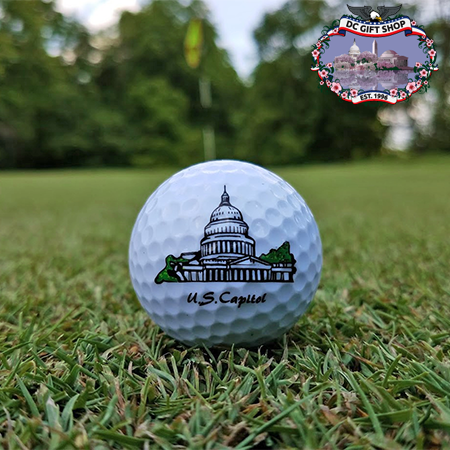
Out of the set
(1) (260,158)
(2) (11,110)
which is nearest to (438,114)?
(1) (260,158)

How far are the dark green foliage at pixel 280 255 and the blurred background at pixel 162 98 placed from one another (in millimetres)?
20361

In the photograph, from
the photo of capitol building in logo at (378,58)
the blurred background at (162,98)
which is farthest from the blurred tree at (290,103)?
the photo of capitol building in logo at (378,58)

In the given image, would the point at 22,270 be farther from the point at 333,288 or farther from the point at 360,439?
the point at 360,439

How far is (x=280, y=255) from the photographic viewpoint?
1.41 m

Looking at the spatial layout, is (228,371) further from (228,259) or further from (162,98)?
(162,98)

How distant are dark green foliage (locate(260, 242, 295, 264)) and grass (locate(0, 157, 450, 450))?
0.28 metres

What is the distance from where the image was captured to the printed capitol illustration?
1.34 metres

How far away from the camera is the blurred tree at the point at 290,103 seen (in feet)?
80.9

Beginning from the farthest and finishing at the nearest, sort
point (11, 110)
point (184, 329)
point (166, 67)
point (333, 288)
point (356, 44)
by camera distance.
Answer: point (166, 67) < point (11, 110) < point (356, 44) < point (333, 288) < point (184, 329)

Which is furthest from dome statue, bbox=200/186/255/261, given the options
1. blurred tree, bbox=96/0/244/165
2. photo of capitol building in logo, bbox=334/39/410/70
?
blurred tree, bbox=96/0/244/165

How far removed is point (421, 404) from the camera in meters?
1.03

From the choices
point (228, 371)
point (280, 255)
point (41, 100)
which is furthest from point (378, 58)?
point (41, 100)

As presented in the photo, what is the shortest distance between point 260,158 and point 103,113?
1081 cm

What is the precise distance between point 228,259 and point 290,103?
1043 inches
